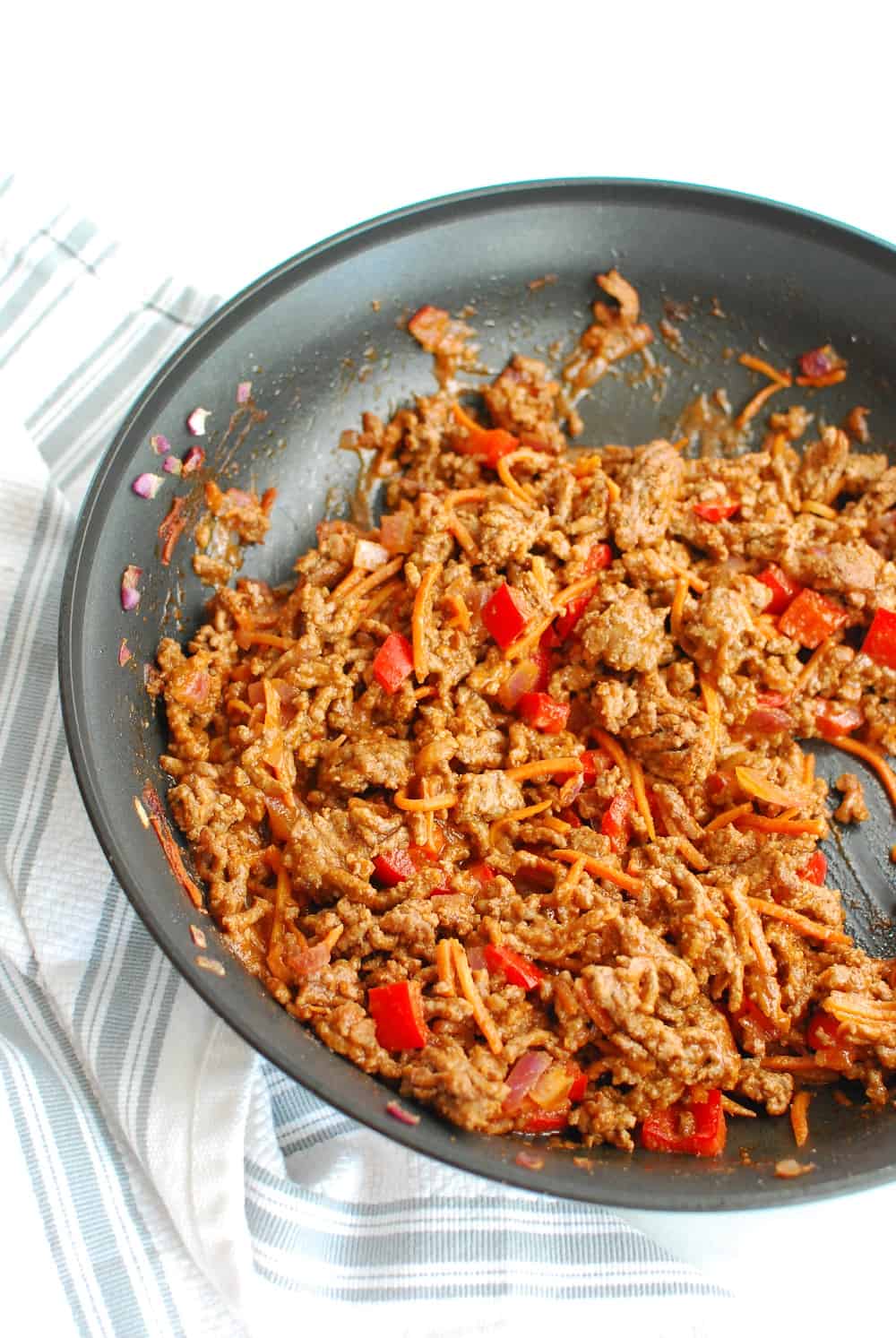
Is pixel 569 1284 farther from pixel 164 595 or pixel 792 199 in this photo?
pixel 792 199

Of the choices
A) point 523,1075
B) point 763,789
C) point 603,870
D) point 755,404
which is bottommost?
point 523,1075

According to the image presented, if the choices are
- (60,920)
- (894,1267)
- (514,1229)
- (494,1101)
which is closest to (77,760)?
(60,920)

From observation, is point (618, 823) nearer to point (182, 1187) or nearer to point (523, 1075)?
point (523, 1075)

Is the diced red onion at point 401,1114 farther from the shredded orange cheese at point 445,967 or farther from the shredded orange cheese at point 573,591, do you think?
the shredded orange cheese at point 573,591

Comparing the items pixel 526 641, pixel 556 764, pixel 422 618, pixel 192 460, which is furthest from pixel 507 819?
pixel 192 460

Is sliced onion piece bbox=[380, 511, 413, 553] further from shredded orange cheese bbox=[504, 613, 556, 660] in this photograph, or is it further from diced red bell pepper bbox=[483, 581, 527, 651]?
shredded orange cheese bbox=[504, 613, 556, 660]

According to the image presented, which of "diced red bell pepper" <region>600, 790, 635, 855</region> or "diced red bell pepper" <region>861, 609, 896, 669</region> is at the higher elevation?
"diced red bell pepper" <region>861, 609, 896, 669</region>

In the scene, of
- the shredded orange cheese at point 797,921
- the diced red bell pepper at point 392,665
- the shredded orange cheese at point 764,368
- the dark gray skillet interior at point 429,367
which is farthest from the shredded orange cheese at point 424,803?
the shredded orange cheese at point 764,368

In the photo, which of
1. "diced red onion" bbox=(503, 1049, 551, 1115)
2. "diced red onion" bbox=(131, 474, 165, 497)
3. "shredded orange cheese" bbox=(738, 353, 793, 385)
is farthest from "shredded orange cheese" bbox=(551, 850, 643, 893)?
"shredded orange cheese" bbox=(738, 353, 793, 385)
